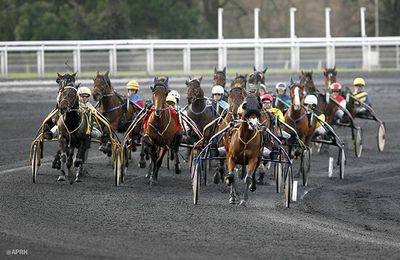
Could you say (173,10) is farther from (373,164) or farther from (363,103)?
(373,164)

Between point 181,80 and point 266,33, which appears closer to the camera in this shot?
point 181,80

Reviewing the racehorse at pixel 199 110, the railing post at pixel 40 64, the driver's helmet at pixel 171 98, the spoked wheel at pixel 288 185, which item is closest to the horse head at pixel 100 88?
the racehorse at pixel 199 110

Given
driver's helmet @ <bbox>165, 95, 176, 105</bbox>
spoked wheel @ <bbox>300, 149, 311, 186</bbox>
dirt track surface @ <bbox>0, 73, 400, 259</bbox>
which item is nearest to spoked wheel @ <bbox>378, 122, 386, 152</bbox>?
dirt track surface @ <bbox>0, 73, 400, 259</bbox>

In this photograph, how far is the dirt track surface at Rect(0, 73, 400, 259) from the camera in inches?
445

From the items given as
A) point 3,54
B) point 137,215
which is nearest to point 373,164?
point 137,215

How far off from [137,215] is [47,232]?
186 cm

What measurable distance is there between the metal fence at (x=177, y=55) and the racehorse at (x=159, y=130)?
67.9 feet

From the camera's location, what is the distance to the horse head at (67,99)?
17188mm

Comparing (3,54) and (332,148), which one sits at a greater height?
(3,54)

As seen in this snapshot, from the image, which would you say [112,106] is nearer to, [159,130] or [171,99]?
[171,99]

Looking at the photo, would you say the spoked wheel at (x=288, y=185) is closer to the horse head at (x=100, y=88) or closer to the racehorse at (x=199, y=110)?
the racehorse at (x=199, y=110)

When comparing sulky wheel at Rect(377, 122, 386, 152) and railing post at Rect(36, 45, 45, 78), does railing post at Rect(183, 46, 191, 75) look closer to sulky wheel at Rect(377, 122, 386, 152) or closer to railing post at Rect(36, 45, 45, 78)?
railing post at Rect(36, 45, 45, 78)

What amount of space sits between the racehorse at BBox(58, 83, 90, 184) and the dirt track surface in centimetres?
40

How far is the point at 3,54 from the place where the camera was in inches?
1510
